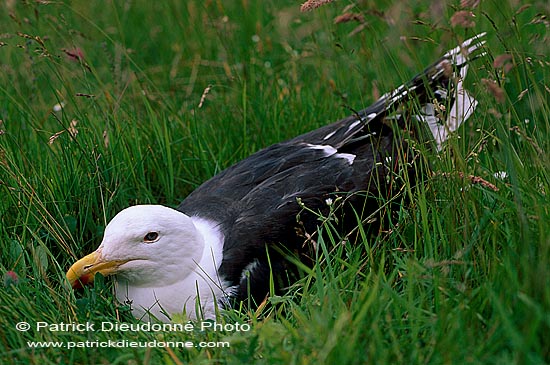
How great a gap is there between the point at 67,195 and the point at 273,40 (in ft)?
7.96

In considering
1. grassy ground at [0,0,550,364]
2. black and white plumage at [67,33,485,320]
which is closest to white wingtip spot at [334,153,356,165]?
black and white plumage at [67,33,485,320]

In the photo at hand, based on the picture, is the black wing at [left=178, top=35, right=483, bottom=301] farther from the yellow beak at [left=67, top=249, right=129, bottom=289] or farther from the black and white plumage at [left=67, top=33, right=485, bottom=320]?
the yellow beak at [left=67, top=249, right=129, bottom=289]

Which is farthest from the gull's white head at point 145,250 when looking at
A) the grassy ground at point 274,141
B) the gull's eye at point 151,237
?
the grassy ground at point 274,141

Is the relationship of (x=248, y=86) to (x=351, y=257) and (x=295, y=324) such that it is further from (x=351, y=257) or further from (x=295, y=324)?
(x=295, y=324)

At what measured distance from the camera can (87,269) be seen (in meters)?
3.25

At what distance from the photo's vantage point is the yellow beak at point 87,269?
3252 mm

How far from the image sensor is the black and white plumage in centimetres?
329

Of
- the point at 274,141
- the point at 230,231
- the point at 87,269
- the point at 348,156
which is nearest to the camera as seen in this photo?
the point at 87,269

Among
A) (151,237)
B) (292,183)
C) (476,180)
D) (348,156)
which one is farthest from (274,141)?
(476,180)

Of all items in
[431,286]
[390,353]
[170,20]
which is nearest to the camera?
[390,353]

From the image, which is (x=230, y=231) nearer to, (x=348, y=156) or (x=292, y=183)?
A: (x=292, y=183)

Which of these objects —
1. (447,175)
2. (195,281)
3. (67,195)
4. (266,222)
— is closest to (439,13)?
(447,175)

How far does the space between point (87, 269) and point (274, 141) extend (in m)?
1.65

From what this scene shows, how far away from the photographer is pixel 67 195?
3.80 m
